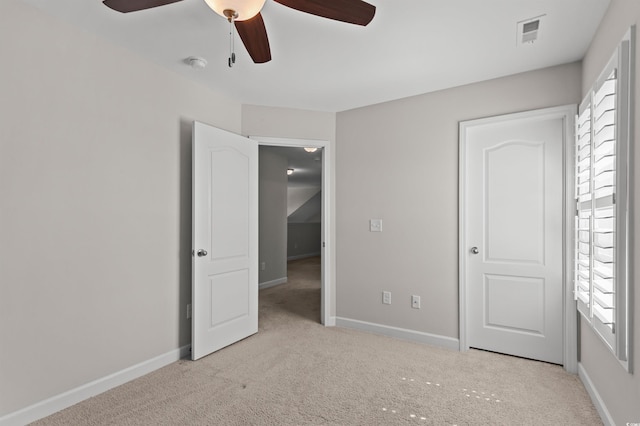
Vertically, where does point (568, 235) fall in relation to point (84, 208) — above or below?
below

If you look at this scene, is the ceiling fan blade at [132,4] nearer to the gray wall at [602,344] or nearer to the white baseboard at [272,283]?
the gray wall at [602,344]

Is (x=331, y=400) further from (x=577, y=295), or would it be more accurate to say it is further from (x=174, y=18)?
(x=174, y=18)

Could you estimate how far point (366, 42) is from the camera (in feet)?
7.90

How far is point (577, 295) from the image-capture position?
2.47 m

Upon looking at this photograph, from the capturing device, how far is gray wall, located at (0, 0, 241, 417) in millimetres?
1963

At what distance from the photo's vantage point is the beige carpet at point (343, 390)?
208 cm

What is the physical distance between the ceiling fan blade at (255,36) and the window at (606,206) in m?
1.70

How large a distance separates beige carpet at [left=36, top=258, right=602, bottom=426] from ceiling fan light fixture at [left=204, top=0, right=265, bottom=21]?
2131 mm

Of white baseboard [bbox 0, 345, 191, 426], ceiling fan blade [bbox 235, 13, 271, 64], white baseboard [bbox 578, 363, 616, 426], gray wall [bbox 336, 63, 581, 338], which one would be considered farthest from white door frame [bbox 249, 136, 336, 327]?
white baseboard [bbox 578, 363, 616, 426]

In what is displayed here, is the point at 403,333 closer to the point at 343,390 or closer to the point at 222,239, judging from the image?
the point at 343,390

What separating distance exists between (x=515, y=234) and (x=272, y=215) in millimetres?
4045

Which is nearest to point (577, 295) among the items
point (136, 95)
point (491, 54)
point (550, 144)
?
point (550, 144)

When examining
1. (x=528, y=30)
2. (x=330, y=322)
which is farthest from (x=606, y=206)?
(x=330, y=322)

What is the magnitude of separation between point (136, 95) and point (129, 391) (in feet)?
6.92
